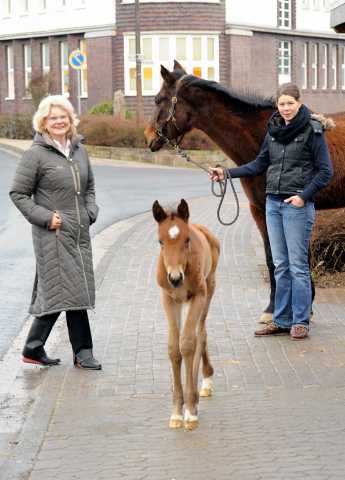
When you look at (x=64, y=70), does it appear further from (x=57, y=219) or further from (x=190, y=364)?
(x=190, y=364)

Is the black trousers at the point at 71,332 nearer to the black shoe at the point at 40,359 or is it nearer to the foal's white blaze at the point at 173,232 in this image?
the black shoe at the point at 40,359

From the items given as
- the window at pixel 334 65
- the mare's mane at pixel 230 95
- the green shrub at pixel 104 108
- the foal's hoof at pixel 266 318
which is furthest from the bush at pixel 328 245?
the window at pixel 334 65

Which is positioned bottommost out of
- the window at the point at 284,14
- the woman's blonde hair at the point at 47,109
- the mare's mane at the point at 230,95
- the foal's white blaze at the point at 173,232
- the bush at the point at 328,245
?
the bush at the point at 328,245

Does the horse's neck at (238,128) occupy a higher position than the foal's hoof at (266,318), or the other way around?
the horse's neck at (238,128)

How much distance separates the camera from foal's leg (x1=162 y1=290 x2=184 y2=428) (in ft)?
15.6

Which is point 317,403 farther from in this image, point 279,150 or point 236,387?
point 279,150

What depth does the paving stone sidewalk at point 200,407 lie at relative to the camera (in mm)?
4195

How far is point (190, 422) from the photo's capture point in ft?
15.4

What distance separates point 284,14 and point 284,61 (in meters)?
2.38

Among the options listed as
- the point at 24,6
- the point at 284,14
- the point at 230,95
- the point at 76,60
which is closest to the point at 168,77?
the point at 230,95

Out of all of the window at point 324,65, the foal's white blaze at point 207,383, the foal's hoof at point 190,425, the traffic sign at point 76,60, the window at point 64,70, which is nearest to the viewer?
the foal's hoof at point 190,425

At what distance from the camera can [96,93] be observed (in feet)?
122

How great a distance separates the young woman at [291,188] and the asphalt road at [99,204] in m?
2.56

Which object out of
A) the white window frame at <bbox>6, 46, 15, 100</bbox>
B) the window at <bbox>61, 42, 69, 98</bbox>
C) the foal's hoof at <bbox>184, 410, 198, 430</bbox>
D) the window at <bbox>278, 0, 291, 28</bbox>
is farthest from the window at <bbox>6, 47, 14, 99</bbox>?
the foal's hoof at <bbox>184, 410, 198, 430</bbox>
